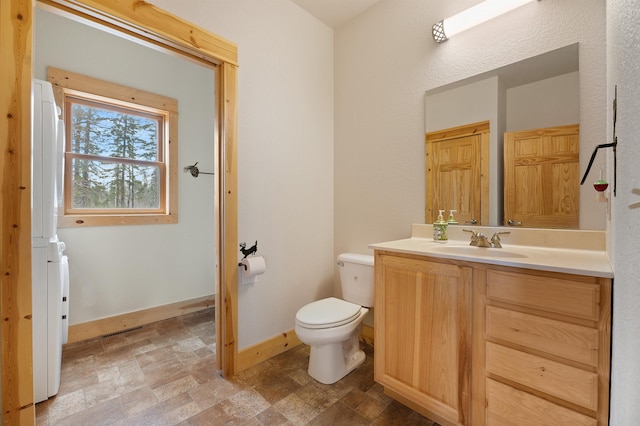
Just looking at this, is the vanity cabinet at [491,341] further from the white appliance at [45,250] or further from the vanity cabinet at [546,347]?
the white appliance at [45,250]

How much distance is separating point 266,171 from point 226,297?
93cm

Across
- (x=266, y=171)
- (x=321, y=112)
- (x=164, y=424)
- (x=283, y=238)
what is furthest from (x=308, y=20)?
(x=164, y=424)

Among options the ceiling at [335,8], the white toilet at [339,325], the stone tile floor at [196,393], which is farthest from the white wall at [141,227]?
the white toilet at [339,325]

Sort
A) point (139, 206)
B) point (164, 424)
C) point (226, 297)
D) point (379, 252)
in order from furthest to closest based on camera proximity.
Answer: point (139, 206) < point (226, 297) < point (379, 252) < point (164, 424)

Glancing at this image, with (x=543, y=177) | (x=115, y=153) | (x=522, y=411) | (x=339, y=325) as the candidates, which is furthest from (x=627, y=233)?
(x=115, y=153)

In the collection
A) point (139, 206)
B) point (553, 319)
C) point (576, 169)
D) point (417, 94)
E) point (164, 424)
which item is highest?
point (417, 94)

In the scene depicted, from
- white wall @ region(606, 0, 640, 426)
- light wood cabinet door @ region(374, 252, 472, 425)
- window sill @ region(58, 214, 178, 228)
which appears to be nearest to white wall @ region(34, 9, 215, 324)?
window sill @ region(58, 214, 178, 228)

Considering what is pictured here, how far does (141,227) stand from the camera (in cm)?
262

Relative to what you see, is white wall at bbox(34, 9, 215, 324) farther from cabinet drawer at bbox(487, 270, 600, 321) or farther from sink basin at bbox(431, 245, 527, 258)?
cabinet drawer at bbox(487, 270, 600, 321)

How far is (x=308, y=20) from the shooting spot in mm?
2328

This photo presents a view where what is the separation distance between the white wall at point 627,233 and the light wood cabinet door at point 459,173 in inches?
34.6

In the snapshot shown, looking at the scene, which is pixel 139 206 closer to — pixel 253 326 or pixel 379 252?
pixel 253 326

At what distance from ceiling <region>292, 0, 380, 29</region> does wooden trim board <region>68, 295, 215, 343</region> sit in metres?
3.00

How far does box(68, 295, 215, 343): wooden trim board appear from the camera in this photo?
2.27 metres
